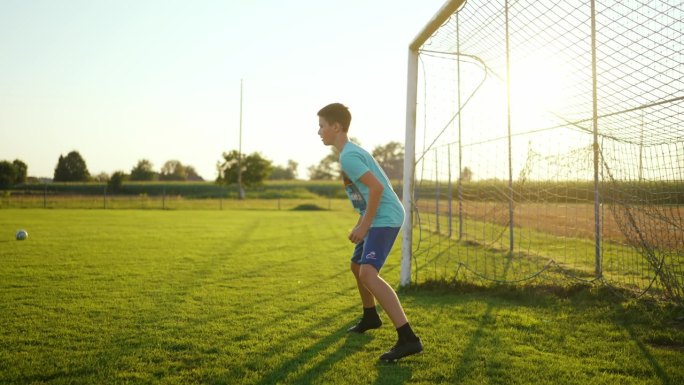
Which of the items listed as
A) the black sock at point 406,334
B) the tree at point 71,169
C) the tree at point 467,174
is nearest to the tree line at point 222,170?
the tree at point 71,169

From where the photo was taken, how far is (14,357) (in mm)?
3549

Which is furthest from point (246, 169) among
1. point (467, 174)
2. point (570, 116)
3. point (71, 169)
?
point (570, 116)

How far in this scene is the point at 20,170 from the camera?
211ft

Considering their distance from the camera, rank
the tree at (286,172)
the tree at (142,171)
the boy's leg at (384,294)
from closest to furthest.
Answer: the boy's leg at (384,294) < the tree at (142,171) < the tree at (286,172)

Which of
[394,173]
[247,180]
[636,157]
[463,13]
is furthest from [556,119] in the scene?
[247,180]

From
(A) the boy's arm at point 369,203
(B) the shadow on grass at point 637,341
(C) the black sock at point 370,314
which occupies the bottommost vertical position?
(B) the shadow on grass at point 637,341

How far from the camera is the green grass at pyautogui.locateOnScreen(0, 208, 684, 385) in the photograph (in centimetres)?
334

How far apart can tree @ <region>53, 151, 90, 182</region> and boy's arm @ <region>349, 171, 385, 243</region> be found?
84.6 metres

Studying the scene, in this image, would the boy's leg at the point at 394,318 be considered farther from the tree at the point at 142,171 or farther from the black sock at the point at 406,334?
the tree at the point at 142,171

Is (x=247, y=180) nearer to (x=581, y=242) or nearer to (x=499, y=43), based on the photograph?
(x=581, y=242)

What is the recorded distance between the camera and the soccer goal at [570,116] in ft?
16.8

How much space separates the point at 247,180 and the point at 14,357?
55.9 metres

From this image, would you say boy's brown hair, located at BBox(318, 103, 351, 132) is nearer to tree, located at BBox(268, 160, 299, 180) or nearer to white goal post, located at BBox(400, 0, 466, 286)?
white goal post, located at BBox(400, 0, 466, 286)

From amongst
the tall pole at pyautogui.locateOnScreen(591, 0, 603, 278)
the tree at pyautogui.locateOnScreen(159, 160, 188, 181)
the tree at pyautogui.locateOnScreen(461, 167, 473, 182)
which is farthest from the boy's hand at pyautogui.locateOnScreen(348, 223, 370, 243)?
the tree at pyautogui.locateOnScreen(159, 160, 188, 181)
